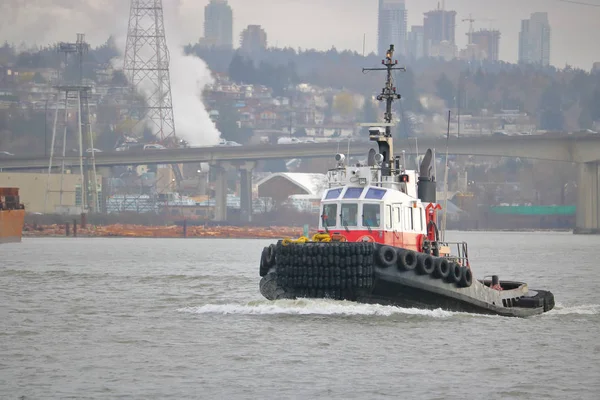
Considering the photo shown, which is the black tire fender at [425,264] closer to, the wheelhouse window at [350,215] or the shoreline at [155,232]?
the wheelhouse window at [350,215]

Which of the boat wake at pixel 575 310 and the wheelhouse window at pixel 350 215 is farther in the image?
the boat wake at pixel 575 310

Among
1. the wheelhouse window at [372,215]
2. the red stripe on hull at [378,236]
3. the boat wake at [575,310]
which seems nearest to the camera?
the red stripe on hull at [378,236]

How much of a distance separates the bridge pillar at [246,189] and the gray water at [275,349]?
115742 millimetres

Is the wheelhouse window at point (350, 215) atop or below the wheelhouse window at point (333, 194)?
below

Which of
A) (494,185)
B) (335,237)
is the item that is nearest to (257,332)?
(335,237)

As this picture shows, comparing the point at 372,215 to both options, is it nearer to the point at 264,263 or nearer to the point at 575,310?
the point at 264,263

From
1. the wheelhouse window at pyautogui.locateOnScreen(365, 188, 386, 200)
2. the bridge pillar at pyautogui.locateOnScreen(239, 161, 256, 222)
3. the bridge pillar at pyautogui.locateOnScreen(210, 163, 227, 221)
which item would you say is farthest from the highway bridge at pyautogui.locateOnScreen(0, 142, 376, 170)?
the wheelhouse window at pyautogui.locateOnScreen(365, 188, 386, 200)

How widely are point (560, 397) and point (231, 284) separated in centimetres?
2721

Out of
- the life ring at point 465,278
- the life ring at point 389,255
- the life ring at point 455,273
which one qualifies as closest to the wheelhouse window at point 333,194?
the life ring at point 389,255

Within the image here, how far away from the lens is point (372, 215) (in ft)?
111

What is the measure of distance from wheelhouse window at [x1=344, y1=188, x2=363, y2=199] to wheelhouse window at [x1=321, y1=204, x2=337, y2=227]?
45 centimetres

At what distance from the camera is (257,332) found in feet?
105

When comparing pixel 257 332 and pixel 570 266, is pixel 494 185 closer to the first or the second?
pixel 570 266

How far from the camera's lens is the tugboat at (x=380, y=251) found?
106 ft
